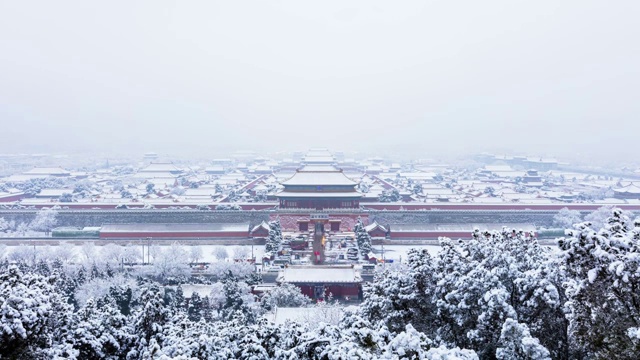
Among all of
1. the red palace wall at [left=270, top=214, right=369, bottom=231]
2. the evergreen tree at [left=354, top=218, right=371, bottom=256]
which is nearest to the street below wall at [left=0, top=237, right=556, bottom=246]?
the evergreen tree at [left=354, top=218, right=371, bottom=256]

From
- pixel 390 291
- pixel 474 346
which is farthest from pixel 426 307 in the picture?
pixel 474 346

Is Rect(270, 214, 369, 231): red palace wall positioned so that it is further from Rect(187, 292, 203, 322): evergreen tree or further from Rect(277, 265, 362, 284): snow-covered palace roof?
Rect(187, 292, 203, 322): evergreen tree

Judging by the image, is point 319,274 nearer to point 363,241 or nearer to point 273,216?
point 363,241

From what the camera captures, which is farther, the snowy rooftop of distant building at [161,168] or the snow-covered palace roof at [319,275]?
the snowy rooftop of distant building at [161,168]

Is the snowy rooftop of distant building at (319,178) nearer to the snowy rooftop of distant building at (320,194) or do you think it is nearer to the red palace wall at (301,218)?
the snowy rooftop of distant building at (320,194)

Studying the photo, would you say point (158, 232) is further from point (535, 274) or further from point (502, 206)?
point (535, 274)

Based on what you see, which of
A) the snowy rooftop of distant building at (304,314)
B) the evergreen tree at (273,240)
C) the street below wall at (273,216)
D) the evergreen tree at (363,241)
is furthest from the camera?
the street below wall at (273,216)

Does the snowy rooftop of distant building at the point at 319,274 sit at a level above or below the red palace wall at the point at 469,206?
below

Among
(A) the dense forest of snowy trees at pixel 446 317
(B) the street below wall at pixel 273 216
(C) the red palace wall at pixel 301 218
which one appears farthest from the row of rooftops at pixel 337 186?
(A) the dense forest of snowy trees at pixel 446 317
